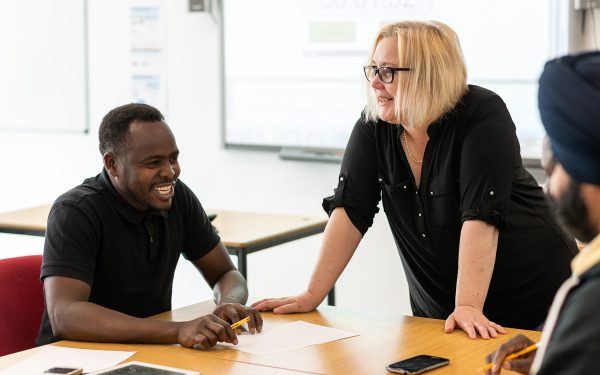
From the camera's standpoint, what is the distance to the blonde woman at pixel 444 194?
7.99 ft

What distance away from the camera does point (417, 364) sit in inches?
80.9

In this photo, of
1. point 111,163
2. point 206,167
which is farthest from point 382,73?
point 206,167

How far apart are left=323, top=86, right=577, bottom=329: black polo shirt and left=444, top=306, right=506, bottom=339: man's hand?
0.22m

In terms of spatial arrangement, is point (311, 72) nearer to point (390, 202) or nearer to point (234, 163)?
point (234, 163)

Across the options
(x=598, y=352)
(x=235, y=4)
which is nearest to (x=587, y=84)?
(x=598, y=352)

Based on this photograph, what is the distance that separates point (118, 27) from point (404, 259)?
3.16 metres

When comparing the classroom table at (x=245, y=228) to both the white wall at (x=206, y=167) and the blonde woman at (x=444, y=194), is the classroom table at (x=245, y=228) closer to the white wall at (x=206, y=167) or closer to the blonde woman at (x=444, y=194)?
the white wall at (x=206, y=167)

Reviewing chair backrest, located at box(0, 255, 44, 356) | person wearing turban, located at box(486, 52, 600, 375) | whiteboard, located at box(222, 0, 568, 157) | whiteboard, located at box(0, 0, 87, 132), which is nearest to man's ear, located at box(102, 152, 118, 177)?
chair backrest, located at box(0, 255, 44, 356)

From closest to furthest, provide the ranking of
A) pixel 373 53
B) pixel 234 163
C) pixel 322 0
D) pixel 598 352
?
pixel 598 352, pixel 373 53, pixel 322 0, pixel 234 163

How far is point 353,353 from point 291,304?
0.44 meters

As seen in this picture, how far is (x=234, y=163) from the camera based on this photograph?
16.7 feet

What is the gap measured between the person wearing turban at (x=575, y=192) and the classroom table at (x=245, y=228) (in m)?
2.52

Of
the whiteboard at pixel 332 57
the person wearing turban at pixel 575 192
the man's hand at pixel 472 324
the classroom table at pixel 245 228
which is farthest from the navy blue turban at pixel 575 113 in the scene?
the whiteboard at pixel 332 57

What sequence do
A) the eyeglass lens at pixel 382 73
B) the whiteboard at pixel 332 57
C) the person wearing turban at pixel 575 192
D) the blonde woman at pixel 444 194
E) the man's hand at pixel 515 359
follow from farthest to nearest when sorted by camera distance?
the whiteboard at pixel 332 57 < the eyeglass lens at pixel 382 73 < the blonde woman at pixel 444 194 < the man's hand at pixel 515 359 < the person wearing turban at pixel 575 192
